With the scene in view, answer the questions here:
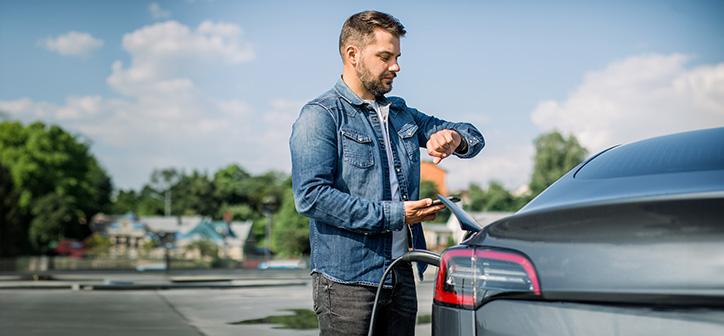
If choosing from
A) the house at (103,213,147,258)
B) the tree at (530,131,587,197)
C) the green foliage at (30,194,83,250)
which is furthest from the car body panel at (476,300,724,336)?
the house at (103,213,147,258)

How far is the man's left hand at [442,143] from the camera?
3232 mm

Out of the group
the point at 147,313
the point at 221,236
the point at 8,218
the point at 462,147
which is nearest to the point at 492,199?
the point at 221,236

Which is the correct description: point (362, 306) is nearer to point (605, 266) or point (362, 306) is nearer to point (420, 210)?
point (420, 210)

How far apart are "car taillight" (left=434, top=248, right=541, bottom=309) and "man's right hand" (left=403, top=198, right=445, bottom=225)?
344 mm

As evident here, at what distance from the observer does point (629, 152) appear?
3.35 meters

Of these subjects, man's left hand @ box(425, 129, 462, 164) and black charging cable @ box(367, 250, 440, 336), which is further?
man's left hand @ box(425, 129, 462, 164)

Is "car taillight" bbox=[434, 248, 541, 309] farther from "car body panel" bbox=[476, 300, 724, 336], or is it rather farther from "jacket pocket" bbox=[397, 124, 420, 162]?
"jacket pocket" bbox=[397, 124, 420, 162]

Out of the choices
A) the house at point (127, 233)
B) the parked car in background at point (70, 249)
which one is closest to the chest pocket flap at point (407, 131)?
the parked car in background at point (70, 249)

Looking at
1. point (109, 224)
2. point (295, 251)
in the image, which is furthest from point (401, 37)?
point (109, 224)

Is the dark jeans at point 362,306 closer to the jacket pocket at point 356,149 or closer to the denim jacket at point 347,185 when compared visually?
the denim jacket at point 347,185

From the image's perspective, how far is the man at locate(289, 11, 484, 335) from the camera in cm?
308

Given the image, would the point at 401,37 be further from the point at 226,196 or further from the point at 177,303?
the point at 226,196

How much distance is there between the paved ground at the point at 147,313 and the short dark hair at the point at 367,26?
6608 mm

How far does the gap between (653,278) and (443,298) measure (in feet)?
2.38
